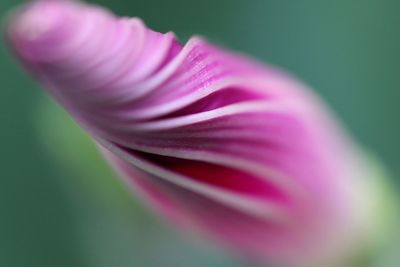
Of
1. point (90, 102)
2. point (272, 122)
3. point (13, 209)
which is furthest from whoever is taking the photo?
point (13, 209)

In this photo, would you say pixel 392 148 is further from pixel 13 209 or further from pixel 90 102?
pixel 90 102

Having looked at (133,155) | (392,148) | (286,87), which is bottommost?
(133,155)

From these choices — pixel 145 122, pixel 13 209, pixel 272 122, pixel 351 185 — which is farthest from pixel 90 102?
pixel 13 209

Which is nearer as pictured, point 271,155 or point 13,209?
point 271,155

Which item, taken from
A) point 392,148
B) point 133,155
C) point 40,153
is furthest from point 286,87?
point 40,153

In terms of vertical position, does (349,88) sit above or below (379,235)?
above

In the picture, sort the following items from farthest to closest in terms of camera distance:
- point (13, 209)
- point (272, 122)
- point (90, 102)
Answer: point (13, 209) < point (272, 122) < point (90, 102)
